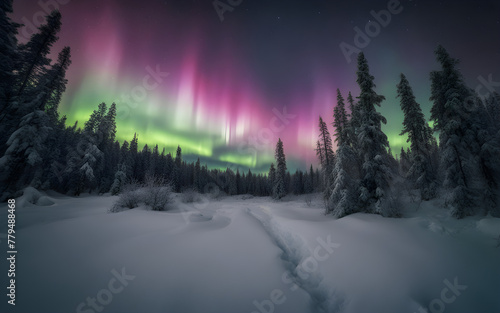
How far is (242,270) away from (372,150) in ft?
43.4

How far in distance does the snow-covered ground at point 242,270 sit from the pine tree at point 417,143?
1440 centimetres

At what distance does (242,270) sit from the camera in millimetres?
5219

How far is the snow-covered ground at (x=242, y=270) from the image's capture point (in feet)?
12.7

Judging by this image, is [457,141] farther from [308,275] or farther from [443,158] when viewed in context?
[308,275]

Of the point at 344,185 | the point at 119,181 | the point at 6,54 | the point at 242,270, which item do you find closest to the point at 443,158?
the point at 344,185

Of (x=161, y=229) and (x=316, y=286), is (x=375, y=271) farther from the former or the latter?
(x=161, y=229)

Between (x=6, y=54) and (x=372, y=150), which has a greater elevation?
(x=6, y=54)

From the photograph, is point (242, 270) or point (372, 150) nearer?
point (242, 270)

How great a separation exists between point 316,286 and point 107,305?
5695mm

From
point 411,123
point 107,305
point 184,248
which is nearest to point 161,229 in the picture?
point 184,248

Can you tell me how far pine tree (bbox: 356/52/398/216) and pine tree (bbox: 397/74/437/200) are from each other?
12.4 metres

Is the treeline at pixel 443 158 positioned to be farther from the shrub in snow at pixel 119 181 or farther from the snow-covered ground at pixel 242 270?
the shrub in snow at pixel 119 181

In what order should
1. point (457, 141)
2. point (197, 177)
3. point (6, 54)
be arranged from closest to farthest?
point (457, 141) → point (6, 54) → point (197, 177)

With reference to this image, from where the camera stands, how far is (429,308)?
414cm
